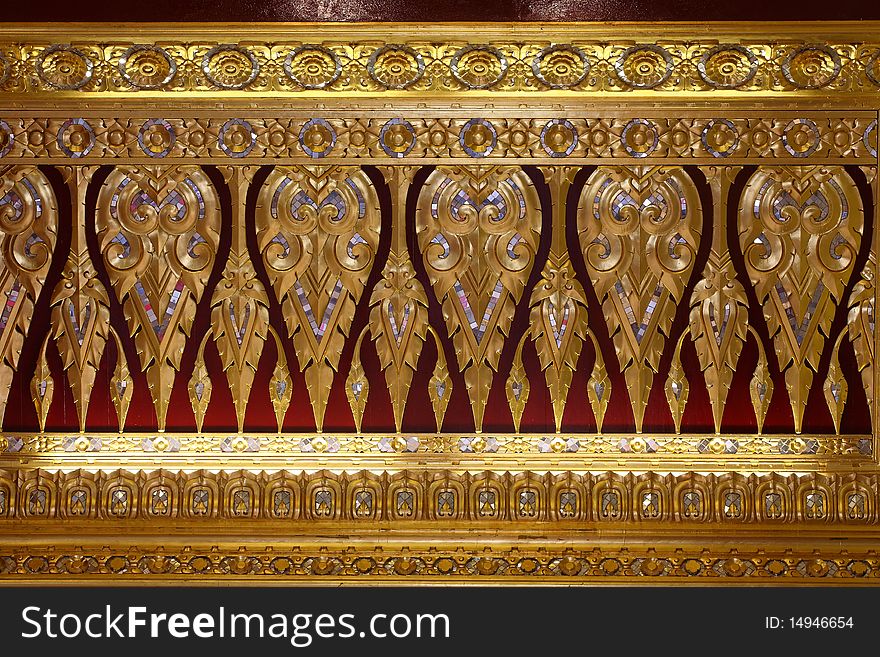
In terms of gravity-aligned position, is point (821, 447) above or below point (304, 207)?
below

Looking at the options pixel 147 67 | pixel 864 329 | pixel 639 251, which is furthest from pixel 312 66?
pixel 864 329

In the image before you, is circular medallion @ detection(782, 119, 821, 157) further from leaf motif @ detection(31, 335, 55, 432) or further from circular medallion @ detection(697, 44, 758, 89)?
leaf motif @ detection(31, 335, 55, 432)

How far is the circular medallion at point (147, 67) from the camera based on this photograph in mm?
2316

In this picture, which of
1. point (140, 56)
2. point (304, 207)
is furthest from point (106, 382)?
point (140, 56)

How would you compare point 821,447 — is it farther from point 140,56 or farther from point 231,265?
point 140,56

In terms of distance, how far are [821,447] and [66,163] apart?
84.0 inches

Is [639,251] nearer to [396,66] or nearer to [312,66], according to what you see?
[396,66]

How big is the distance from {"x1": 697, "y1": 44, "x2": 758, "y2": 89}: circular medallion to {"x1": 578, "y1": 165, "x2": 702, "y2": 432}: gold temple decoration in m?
0.25

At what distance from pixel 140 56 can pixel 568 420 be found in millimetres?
1486

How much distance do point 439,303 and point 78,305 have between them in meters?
0.96

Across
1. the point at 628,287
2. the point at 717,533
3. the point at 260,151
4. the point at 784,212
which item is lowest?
the point at 717,533

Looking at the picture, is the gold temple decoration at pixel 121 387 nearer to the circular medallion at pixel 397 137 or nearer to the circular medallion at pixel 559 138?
the circular medallion at pixel 397 137

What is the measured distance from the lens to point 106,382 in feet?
7.75

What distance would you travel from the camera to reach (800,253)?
233cm
